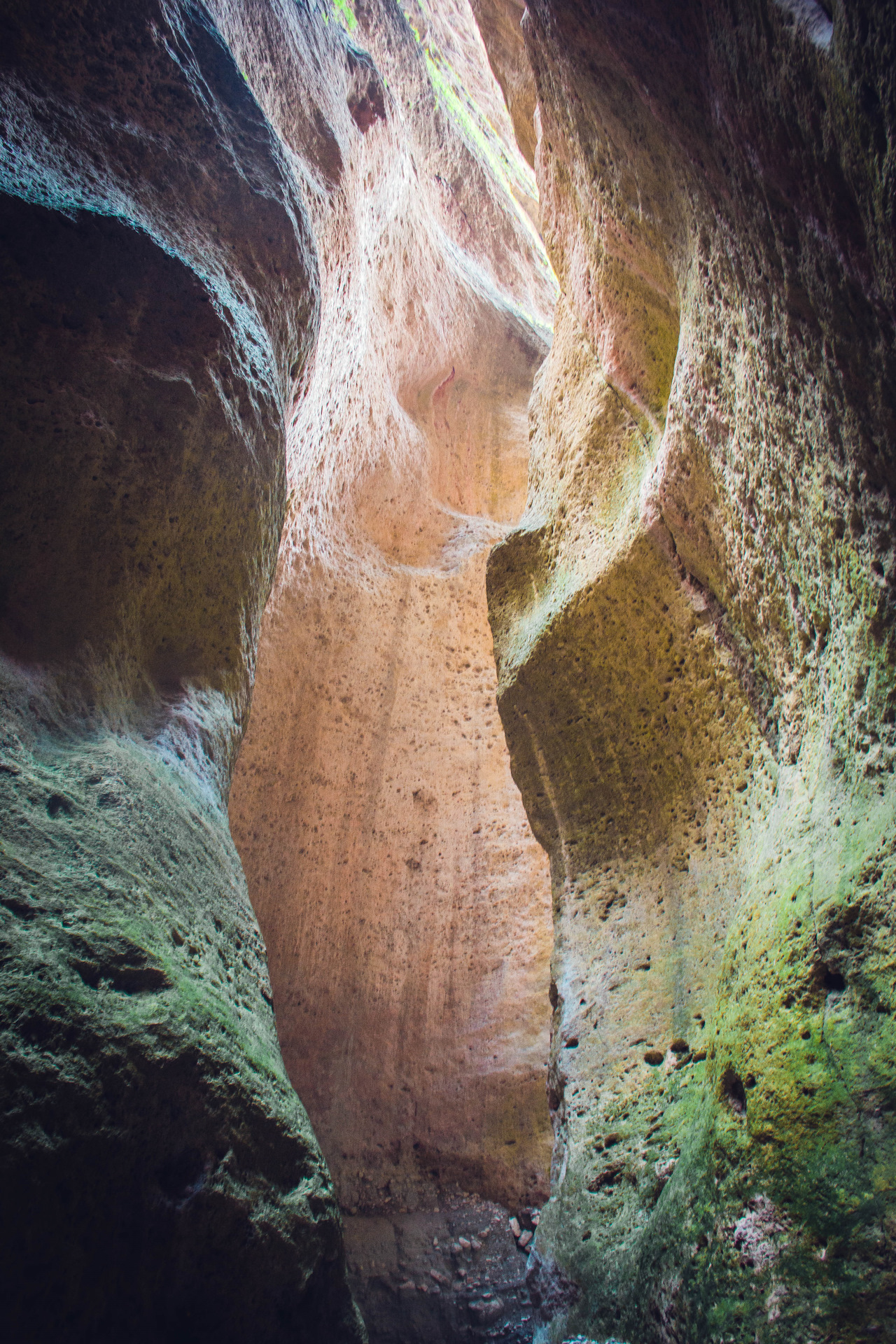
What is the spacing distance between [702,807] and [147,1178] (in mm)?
2103

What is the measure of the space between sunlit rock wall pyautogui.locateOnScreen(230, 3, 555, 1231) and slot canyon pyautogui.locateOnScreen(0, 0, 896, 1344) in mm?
41

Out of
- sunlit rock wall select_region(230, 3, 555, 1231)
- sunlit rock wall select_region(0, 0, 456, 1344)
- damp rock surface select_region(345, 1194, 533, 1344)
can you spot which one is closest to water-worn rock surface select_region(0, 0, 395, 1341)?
sunlit rock wall select_region(0, 0, 456, 1344)

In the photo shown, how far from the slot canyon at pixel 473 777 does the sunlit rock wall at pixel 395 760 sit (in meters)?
0.04

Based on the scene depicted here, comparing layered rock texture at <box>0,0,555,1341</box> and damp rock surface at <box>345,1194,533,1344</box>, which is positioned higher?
layered rock texture at <box>0,0,555,1341</box>

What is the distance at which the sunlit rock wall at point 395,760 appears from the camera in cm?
482

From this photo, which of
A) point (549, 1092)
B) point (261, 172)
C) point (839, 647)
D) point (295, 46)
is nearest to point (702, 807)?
point (839, 647)

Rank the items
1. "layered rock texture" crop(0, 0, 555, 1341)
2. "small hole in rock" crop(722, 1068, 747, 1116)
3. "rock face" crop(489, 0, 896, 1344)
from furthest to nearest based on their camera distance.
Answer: "small hole in rock" crop(722, 1068, 747, 1116), "layered rock texture" crop(0, 0, 555, 1341), "rock face" crop(489, 0, 896, 1344)

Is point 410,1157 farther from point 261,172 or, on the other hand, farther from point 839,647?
point 261,172

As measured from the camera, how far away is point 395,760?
20.2ft

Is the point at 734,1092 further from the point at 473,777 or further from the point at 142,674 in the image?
the point at 473,777

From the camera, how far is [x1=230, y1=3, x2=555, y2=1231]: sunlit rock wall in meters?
4.82

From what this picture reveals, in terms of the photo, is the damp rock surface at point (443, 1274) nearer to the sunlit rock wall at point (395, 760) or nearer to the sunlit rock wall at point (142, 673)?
the sunlit rock wall at point (395, 760)

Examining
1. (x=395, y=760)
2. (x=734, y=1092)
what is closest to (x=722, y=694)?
(x=734, y=1092)

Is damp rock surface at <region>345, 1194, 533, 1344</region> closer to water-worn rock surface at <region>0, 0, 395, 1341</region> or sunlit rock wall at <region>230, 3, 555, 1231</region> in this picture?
sunlit rock wall at <region>230, 3, 555, 1231</region>
